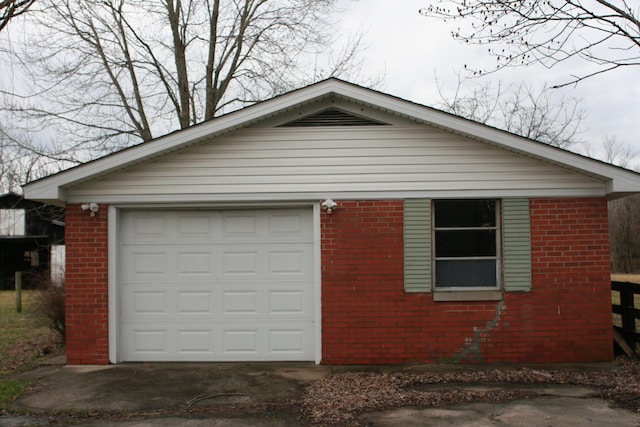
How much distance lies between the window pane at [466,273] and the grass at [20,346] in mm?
6023

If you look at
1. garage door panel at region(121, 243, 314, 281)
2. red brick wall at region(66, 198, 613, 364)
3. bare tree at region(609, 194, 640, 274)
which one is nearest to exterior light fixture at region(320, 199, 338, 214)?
red brick wall at region(66, 198, 613, 364)

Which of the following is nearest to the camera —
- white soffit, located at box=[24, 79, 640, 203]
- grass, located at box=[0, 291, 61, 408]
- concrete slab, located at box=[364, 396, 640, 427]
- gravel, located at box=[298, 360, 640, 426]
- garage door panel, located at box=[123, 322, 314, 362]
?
concrete slab, located at box=[364, 396, 640, 427]

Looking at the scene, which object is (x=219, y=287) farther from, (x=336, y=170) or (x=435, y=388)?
(x=435, y=388)

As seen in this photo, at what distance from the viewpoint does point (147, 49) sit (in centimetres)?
1956

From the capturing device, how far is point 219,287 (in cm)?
909

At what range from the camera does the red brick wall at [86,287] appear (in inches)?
349

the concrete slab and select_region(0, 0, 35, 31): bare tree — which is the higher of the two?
select_region(0, 0, 35, 31): bare tree

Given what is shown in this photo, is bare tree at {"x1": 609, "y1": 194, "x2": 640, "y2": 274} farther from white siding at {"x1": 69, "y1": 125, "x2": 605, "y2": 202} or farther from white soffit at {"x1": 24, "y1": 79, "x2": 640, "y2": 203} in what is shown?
white soffit at {"x1": 24, "y1": 79, "x2": 640, "y2": 203}

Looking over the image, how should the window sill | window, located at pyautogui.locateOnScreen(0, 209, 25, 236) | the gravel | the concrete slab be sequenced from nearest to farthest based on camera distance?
the concrete slab, the gravel, the window sill, window, located at pyautogui.locateOnScreen(0, 209, 25, 236)

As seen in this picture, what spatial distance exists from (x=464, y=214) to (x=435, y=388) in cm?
275

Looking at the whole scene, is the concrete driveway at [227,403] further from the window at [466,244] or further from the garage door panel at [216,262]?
the window at [466,244]

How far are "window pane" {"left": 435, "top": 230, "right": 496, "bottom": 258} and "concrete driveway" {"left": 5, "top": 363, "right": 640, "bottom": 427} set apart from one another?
192 centimetres

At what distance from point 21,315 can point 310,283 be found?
1241 cm

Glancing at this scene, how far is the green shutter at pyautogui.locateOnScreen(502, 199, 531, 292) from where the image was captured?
8.70 m
